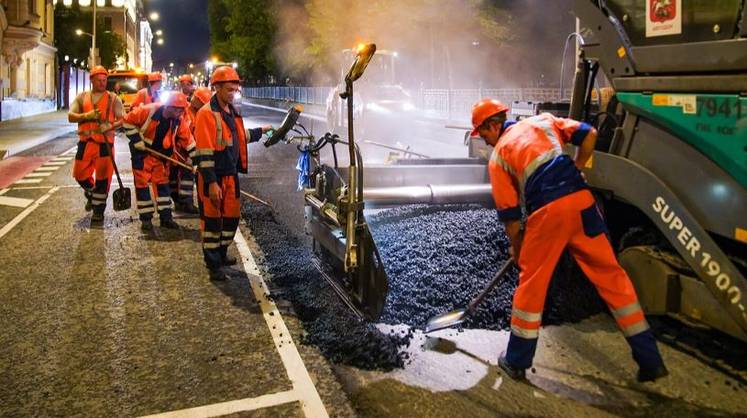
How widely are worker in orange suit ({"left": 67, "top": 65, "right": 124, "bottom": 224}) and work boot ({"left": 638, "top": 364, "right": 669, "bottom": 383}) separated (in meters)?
6.34

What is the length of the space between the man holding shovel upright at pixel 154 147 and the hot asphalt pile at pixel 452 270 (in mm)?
2916

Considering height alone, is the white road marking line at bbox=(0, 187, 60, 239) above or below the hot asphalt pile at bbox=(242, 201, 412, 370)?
above

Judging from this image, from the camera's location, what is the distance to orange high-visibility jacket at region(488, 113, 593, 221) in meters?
3.42

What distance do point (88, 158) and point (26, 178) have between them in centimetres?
445

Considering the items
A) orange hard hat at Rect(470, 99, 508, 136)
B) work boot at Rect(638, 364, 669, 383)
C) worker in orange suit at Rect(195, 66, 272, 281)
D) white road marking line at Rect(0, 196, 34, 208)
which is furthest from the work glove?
work boot at Rect(638, 364, 669, 383)

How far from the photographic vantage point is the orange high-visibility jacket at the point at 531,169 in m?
3.42

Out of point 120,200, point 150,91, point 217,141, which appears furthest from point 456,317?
point 150,91

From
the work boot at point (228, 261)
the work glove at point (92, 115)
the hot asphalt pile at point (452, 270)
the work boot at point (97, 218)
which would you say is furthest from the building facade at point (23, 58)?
the hot asphalt pile at point (452, 270)

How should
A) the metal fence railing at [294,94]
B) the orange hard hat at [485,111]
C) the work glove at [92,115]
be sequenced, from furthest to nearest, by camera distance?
the metal fence railing at [294,94], the work glove at [92,115], the orange hard hat at [485,111]

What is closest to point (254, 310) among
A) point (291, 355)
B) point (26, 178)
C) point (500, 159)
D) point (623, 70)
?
point (291, 355)

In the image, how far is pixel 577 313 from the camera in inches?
176

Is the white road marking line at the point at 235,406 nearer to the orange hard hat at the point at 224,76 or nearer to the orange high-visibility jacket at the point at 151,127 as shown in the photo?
the orange hard hat at the point at 224,76

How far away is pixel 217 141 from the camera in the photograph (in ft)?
17.4

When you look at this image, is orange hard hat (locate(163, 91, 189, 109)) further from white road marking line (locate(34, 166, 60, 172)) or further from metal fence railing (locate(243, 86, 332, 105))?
metal fence railing (locate(243, 86, 332, 105))
